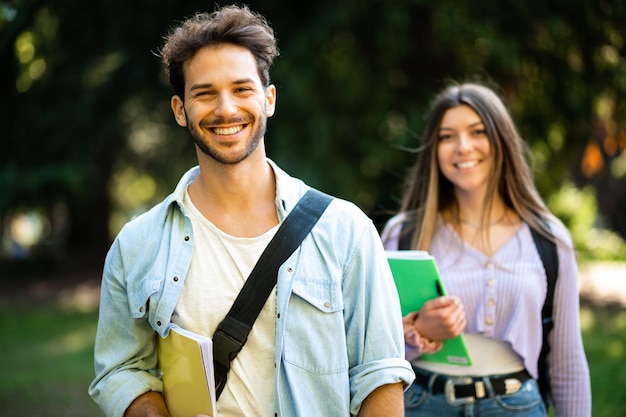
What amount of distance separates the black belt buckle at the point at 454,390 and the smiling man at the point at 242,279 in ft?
2.77

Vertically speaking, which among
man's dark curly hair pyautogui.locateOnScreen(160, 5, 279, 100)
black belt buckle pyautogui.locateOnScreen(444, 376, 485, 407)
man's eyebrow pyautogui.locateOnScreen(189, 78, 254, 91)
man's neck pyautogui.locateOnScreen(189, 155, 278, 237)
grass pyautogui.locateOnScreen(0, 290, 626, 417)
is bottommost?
grass pyautogui.locateOnScreen(0, 290, 626, 417)

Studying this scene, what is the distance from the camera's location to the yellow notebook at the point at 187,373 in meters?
2.29

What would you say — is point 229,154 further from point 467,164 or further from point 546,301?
point 546,301

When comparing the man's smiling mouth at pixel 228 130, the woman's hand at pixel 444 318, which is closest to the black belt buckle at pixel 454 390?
the woman's hand at pixel 444 318

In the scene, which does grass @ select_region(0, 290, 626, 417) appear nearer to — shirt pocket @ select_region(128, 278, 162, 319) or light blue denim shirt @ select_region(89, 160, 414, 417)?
light blue denim shirt @ select_region(89, 160, 414, 417)

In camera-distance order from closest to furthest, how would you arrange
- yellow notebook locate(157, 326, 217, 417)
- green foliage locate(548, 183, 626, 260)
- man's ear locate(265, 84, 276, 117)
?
yellow notebook locate(157, 326, 217, 417) < man's ear locate(265, 84, 276, 117) < green foliage locate(548, 183, 626, 260)

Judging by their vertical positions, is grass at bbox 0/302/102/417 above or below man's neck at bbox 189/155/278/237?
below

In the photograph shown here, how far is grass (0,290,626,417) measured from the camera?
24.7ft

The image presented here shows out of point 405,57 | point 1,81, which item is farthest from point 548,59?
point 1,81

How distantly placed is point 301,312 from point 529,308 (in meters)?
1.27

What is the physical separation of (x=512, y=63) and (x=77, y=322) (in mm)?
8479

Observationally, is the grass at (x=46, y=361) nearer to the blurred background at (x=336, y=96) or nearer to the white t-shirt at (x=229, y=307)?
the blurred background at (x=336, y=96)

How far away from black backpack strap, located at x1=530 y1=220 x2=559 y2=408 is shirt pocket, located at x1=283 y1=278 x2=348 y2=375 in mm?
1246

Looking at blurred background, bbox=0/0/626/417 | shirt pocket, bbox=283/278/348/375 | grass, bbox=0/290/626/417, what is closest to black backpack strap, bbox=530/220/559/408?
shirt pocket, bbox=283/278/348/375
